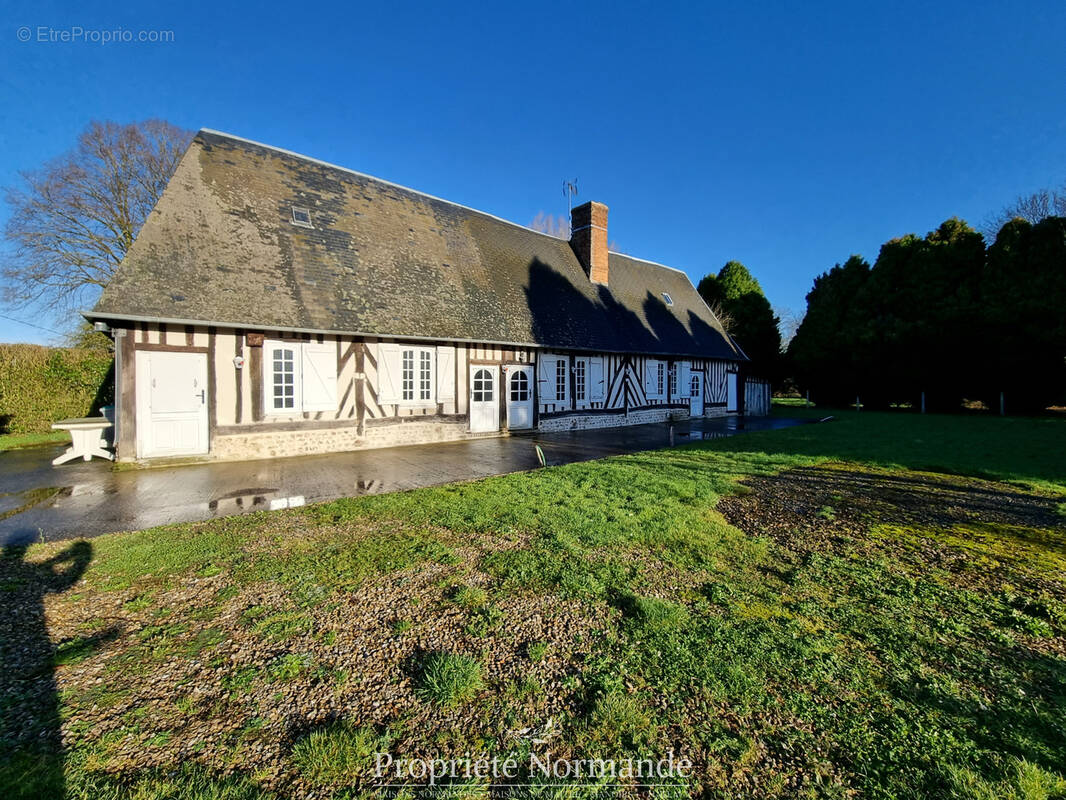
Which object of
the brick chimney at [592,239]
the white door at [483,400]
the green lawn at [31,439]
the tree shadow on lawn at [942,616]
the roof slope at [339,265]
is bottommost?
the tree shadow on lawn at [942,616]

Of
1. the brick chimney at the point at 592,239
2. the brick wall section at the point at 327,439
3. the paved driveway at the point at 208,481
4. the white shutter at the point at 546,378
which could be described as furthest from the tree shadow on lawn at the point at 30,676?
the brick chimney at the point at 592,239

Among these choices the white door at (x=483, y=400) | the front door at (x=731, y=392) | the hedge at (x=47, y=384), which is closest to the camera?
Result: the hedge at (x=47, y=384)

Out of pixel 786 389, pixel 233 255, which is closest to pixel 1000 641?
pixel 233 255

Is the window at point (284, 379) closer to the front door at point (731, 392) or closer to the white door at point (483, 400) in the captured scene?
the white door at point (483, 400)

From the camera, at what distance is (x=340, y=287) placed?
1086 centimetres

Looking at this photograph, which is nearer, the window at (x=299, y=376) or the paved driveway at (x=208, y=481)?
the paved driveway at (x=208, y=481)

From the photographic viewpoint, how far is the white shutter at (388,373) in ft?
36.3

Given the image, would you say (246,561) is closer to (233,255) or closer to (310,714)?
(310,714)

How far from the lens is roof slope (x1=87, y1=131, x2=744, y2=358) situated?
909 centimetres

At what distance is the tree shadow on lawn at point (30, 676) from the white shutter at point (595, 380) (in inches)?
529

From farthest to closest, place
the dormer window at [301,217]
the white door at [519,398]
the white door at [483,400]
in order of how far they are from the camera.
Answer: the white door at [519,398] → the white door at [483,400] → the dormer window at [301,217]

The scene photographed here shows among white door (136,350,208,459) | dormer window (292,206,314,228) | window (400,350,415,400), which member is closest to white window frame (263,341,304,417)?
white door (136,350,208,459)

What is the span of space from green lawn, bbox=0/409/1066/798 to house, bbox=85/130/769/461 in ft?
17.1

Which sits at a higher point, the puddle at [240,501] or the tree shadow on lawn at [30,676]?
the puddle at [240,501]
